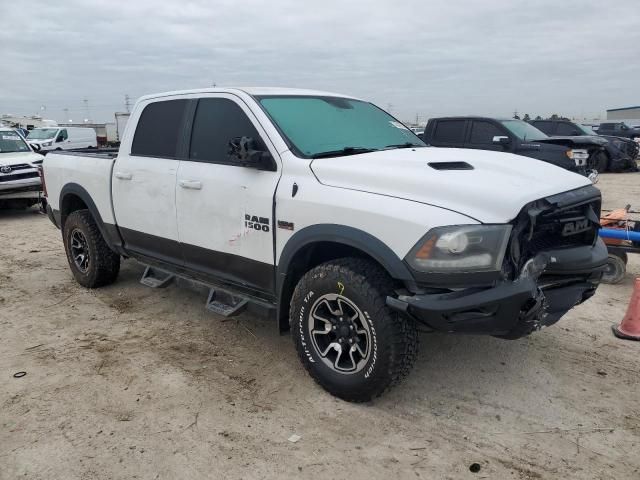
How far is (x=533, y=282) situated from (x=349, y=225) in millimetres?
1053

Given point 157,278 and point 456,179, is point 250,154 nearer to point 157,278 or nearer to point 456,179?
point 456,179

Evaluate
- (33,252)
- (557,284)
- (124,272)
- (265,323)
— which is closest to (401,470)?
(557,284)

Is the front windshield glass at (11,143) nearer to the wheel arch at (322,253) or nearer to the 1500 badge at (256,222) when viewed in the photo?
the 1500 badge at (256,222)

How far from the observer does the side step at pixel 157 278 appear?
15.6 ft

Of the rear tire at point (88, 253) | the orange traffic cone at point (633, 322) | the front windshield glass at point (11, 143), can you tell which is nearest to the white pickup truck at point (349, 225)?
the rear tire at point (88, 253)

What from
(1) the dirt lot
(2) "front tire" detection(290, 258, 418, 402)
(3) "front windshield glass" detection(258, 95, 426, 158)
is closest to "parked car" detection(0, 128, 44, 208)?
(1) the dirt lot

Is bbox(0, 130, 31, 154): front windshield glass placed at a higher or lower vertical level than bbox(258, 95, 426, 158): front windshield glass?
lower

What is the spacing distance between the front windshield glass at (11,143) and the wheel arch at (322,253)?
10.4m

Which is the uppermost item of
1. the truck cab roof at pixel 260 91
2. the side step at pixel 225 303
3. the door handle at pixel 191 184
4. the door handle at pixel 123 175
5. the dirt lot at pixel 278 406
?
the truck cab roof at pixel 260 91

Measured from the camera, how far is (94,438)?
303cm

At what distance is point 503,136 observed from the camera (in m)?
10.5

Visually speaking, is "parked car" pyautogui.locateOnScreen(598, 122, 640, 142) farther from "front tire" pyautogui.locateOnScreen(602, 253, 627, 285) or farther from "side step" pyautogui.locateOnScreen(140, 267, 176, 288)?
"side step" pyautogui.locateOnScreen(140, 267, 176, 288)

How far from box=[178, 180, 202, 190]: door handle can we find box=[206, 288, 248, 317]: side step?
2.69ft

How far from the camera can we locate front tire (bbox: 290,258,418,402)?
119 inches
